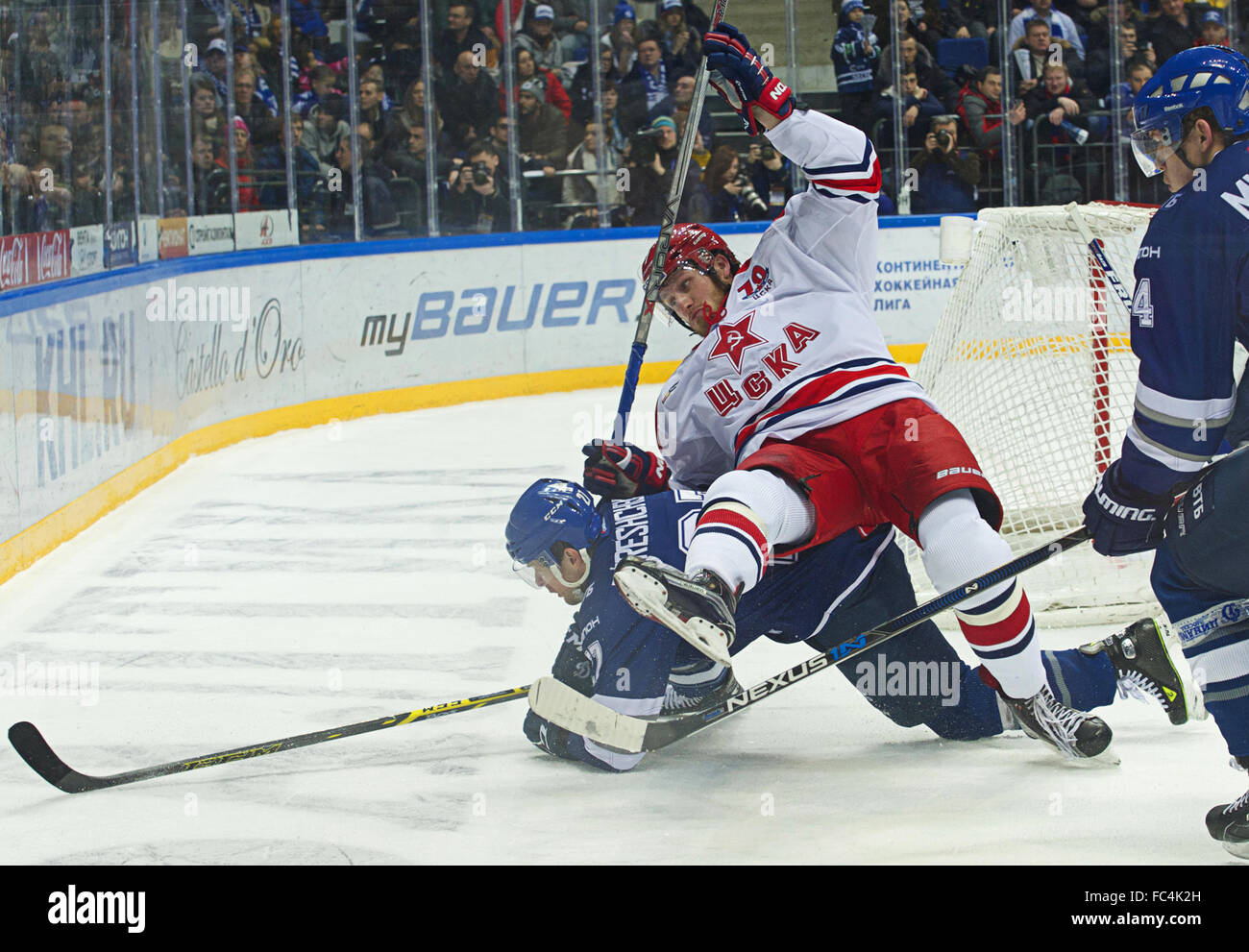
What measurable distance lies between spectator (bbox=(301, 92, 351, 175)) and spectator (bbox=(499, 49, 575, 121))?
0.94 meters

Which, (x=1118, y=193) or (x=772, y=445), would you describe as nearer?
(x=772, y=445)

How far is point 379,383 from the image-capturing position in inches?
298

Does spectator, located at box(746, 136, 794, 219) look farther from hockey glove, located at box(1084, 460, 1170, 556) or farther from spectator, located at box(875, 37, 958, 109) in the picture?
hockey glove, located at box(1084, 460, 1170, 556)

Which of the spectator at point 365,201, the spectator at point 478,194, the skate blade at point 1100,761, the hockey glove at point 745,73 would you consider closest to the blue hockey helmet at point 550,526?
the hockey glove at point 745,73

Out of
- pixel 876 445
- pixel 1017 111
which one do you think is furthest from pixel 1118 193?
pixel 876 445

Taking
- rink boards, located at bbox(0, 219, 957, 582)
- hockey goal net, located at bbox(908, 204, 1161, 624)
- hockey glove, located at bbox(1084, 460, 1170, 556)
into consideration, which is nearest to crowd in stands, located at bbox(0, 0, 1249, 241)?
rink boards, located at bbox(0, 219, 957, 582)

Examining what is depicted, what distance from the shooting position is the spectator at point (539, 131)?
27.1 feet

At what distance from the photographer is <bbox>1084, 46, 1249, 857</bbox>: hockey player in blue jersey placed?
1950 mm

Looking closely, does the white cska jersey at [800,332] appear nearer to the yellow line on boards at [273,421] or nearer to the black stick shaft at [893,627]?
the black stick shaft at [893,627]

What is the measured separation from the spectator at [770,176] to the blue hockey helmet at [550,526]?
6.22m

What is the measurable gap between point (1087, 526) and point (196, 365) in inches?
188
